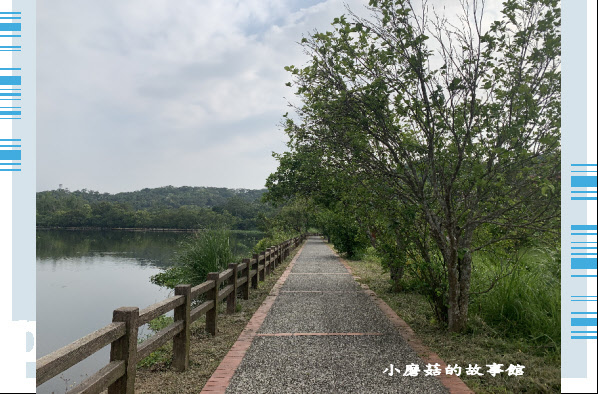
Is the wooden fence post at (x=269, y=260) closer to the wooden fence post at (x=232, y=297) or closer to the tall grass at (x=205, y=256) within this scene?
the tall grass at (x=205, y=256)

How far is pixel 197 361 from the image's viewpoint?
456 centimetres

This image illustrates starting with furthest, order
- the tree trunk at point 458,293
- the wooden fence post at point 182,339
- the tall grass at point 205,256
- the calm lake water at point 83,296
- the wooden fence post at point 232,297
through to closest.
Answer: the tall grass at point 205,256
the calm lake water at point 83,296
the wooden fence post at point 232,297
the tree trunk at point 458,293
the wooden fence post at point 182,339

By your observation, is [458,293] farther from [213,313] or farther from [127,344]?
[127,344]

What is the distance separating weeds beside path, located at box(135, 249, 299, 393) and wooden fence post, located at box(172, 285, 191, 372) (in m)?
0.08

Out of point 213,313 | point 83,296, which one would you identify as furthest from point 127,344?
point 83,296

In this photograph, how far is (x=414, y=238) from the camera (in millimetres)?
5840

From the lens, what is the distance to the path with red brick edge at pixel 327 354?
149 inches

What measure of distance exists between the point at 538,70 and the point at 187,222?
62877 mm

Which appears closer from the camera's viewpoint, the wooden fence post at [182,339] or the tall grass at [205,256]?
the wooden fence post at [182,339]

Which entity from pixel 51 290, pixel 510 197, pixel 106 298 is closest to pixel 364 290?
pixel 510 197

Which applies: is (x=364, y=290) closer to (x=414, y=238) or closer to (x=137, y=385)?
(x=414, y=238)

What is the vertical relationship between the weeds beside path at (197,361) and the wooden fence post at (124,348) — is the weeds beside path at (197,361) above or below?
below

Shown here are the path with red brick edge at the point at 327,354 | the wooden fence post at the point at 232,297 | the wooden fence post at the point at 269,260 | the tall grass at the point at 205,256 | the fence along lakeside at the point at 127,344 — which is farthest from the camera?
the wooden fence post at the point at 269,260

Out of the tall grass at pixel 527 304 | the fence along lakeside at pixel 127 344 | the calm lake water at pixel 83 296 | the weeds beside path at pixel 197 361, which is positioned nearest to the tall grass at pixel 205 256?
the calm lake water at pixel 83 296
